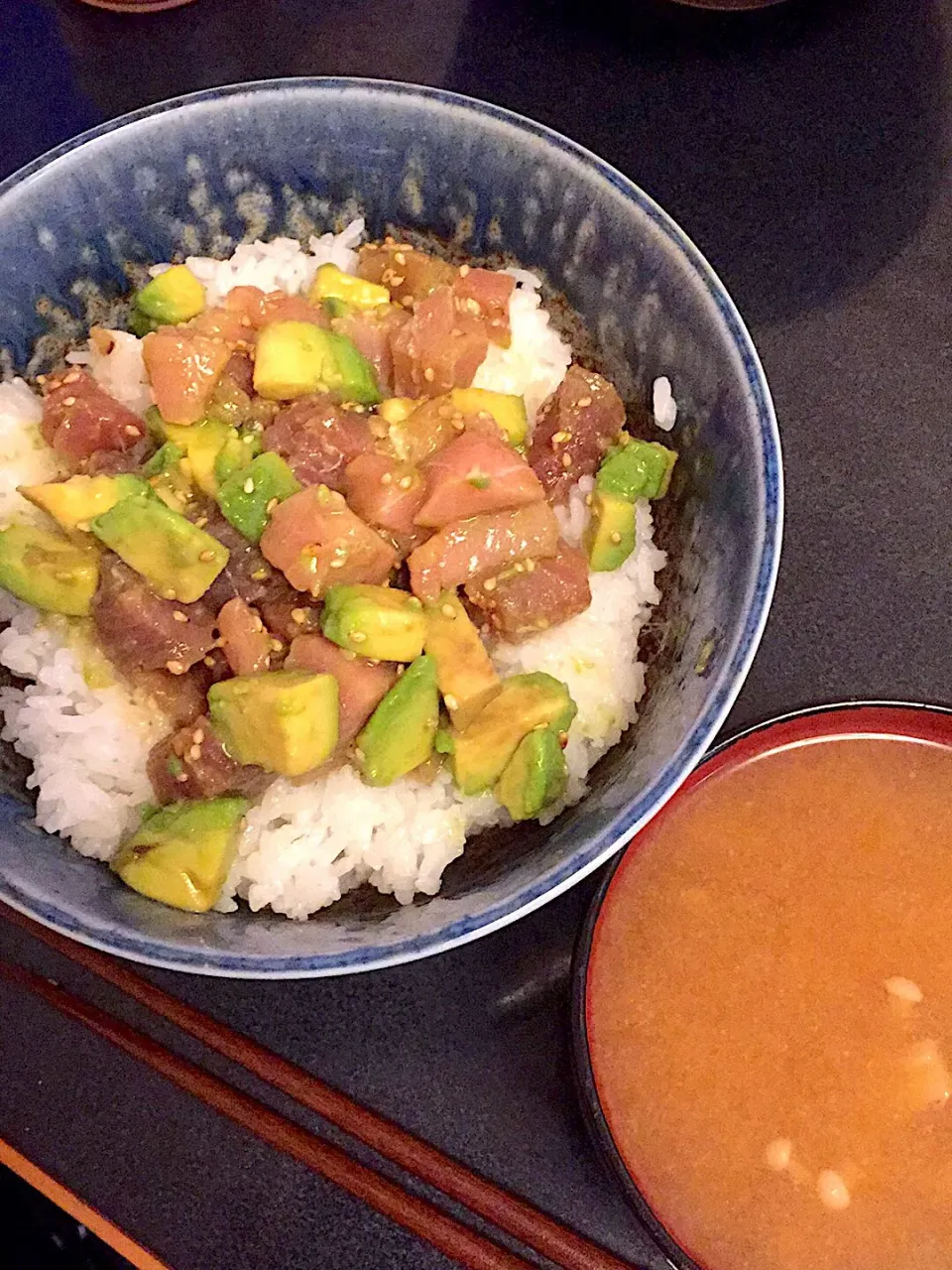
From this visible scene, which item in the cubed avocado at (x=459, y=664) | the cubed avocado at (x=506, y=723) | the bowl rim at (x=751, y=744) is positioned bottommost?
the bowl rim at (x=751, y=744)

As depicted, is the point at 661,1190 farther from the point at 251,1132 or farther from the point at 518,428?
the point at 518,428

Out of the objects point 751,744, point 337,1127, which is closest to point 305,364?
point 751,744

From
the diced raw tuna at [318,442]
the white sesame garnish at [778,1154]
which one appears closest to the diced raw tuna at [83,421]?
the diced raw tuna at [318,442]

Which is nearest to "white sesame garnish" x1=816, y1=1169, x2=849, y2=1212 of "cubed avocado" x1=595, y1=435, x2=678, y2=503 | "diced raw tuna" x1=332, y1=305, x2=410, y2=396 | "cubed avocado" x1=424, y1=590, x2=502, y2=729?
"cubed avocado" x1=424, y1=590, x2=502, y2=729

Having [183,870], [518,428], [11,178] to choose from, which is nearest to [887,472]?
[518,428]

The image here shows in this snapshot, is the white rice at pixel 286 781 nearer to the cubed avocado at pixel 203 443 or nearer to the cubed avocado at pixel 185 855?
the cubed avocado at pixel 185 855
